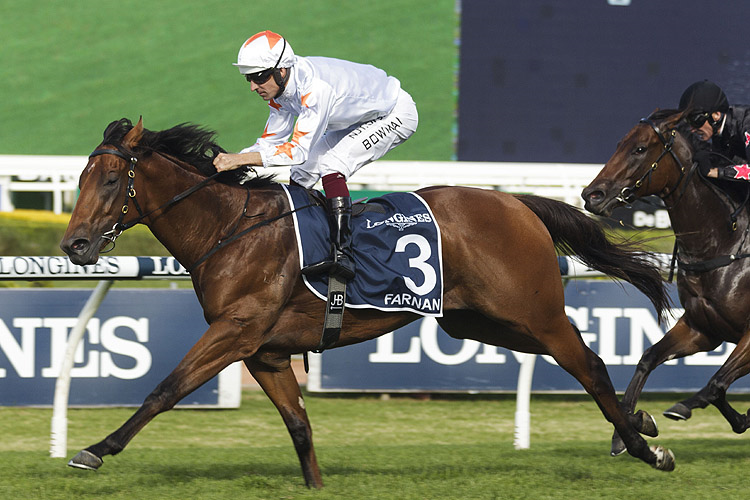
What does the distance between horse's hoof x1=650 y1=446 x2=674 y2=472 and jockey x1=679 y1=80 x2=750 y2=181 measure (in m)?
1.22

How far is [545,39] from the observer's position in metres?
12.8

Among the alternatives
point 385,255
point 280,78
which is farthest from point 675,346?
point 280,78

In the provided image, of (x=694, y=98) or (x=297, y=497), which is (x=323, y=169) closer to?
(x=297, y=497)

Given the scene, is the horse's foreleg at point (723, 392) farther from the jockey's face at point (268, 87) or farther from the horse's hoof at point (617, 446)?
the jockey's face at point (268, 87)

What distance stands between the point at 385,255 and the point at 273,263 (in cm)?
42

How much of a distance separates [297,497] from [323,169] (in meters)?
1.20

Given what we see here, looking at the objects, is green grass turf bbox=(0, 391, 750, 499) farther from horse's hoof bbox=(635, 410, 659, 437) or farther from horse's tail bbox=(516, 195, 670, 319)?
horse's tail bbox=(516, 195, 670, 319)

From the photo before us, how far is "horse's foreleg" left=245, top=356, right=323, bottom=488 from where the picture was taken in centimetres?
360

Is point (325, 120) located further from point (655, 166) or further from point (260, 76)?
point (655, 166)

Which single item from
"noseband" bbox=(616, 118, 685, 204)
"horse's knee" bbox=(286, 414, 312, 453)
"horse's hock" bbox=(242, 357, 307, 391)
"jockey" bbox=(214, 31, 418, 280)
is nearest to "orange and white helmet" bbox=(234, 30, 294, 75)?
"jockey" bbox=(214, 31, 418, 280)

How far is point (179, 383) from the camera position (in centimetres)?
322

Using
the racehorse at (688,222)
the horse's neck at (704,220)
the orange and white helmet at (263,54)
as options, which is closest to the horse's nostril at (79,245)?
the orange and white helmet at (263,54)

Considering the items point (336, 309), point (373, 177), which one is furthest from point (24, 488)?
point (373, 177)

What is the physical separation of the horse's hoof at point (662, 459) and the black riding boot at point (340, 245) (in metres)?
1.33
